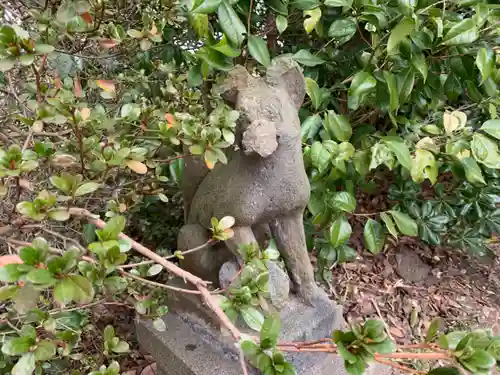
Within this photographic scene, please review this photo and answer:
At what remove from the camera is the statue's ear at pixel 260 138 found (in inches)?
33.3

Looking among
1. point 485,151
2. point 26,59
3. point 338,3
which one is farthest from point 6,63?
point 485,151

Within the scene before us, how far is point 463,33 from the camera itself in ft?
3.67

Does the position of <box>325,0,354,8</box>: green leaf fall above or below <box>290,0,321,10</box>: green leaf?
below

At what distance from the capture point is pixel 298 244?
1077 millimetres

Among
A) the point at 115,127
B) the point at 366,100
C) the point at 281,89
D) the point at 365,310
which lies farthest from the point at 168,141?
the point at 365,310

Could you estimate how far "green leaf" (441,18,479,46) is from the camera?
112 centimetres

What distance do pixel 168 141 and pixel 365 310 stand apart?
153 cm

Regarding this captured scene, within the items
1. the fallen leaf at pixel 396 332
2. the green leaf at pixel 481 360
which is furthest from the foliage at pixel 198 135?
the fallen leaf at pixel 396 332

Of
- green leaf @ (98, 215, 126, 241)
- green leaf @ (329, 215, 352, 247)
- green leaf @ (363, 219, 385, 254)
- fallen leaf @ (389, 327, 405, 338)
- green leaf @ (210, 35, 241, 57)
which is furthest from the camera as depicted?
fallen leaf @ (389, 327, 405, 338)

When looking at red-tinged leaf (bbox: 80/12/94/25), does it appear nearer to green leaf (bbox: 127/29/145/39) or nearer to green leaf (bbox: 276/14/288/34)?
green leaf (bbox: 127/29/145/39)

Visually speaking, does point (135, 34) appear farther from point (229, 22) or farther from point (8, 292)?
point (8, 292)

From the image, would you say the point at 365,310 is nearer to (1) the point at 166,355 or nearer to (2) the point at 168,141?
(1) the point at 166,355

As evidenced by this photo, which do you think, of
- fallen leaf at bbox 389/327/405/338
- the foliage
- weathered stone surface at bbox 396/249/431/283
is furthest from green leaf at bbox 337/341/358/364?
weathered stone surface at bbox 396/249/431/283

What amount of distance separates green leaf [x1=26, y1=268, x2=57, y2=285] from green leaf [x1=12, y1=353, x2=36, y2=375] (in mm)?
146
